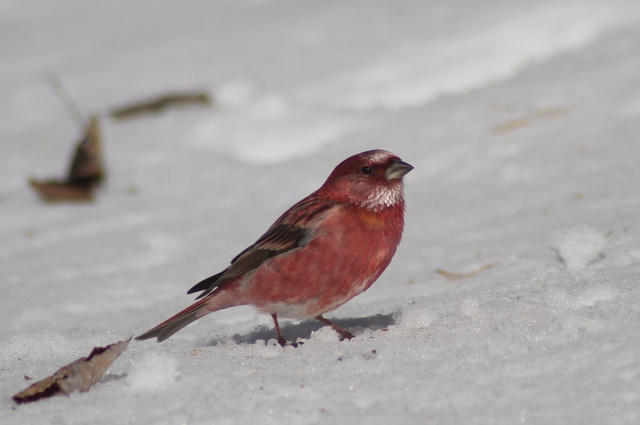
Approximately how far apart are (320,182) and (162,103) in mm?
2640

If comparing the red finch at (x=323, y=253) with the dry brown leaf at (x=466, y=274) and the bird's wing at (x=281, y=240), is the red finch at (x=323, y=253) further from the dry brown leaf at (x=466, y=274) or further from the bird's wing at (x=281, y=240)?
the dry brown leaf at (x=466, y=274)

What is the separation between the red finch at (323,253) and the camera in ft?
14.8

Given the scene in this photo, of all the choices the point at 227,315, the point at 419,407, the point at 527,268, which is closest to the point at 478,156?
the point at 527,268

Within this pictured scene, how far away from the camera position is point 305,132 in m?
8.73

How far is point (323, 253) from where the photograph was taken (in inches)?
178

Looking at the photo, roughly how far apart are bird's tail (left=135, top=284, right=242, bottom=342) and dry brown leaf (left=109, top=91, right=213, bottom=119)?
4923 mm

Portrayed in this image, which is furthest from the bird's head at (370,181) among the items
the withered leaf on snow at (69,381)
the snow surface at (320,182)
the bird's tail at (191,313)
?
the withered leaf on snow at (69,381)

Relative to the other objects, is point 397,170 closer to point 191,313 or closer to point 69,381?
point 191,313

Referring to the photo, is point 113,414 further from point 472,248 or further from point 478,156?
point 478,156

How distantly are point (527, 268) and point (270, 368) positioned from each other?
205cm

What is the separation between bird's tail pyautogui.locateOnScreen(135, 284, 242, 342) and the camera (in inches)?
185

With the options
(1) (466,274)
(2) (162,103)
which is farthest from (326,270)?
(2) (162,103)

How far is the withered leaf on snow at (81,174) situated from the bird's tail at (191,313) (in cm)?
377

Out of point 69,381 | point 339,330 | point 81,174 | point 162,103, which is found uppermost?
point 162,103
